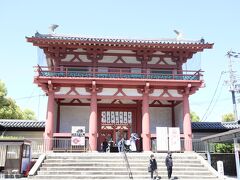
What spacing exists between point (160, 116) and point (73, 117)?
819 cm

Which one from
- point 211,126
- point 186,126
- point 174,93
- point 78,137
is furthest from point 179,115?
point 78,137

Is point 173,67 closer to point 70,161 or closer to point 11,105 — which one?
point 70,161

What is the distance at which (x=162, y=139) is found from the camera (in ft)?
68.0

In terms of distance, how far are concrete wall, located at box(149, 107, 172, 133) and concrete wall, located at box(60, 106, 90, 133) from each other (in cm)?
612

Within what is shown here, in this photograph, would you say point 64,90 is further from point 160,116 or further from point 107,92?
point 160,116

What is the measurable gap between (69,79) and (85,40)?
3.40 m

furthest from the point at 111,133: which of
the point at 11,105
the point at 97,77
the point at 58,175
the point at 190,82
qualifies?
the point at 11,105

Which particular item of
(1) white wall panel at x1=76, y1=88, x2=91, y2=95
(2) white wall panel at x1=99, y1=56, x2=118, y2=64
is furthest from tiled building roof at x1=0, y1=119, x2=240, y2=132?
(2) white wall panel at x1=99, y1=56, x2=118, y2=64

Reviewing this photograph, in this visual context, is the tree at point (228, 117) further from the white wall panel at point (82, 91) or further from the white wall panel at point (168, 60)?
the white wall panel at point (82, 91)

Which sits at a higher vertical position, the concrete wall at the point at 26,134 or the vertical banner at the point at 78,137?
the concrete wall at the point at 26,134

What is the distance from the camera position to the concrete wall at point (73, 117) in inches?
1007

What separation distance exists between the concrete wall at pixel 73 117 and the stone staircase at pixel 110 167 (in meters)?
6.72

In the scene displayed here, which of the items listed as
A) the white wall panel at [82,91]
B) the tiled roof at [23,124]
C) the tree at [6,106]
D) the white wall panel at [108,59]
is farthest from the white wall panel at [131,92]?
the tree at [6,106]

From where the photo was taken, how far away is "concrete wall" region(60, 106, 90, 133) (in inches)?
1007
